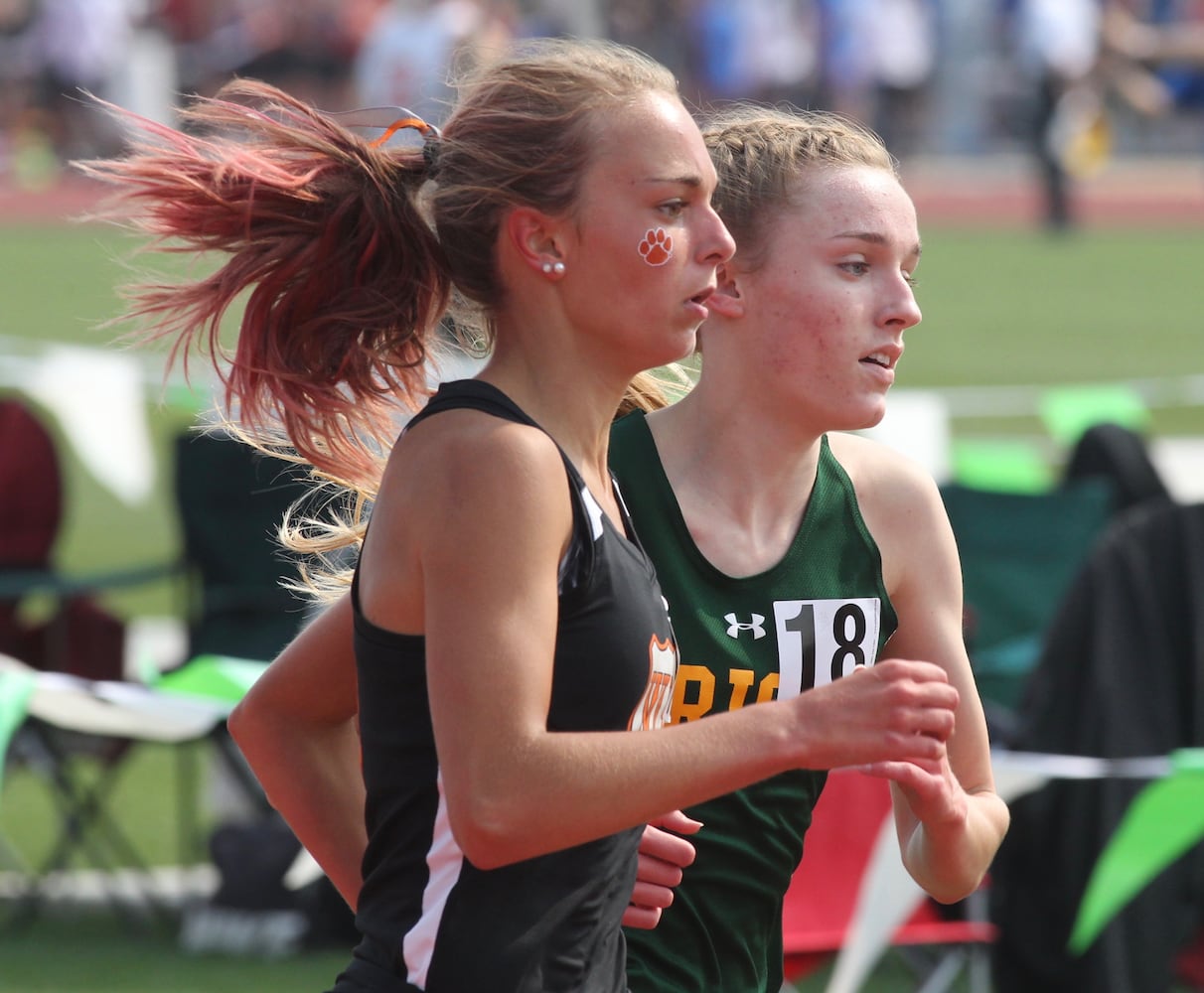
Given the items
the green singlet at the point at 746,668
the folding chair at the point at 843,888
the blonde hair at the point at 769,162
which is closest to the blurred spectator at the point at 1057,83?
the folding chair at the point at 843,888

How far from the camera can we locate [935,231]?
25.4 meters

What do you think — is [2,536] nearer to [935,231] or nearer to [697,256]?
[697,256]

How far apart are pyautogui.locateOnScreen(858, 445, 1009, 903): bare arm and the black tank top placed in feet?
1.55

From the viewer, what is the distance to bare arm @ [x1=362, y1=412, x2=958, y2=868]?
1835mm

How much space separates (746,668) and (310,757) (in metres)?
0.49

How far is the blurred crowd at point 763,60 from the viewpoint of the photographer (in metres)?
27.0

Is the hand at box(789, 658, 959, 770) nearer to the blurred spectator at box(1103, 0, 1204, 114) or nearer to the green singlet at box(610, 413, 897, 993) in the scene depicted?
the green singlet at box(610, 413, 897, 993)

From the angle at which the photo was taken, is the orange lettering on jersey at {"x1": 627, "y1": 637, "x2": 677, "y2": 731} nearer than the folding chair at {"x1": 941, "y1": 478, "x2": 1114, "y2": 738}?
Yes

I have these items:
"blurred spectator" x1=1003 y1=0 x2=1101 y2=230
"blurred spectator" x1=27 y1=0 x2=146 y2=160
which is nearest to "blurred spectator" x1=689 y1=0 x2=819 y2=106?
"blurred spectator" x1=1003 y1=0 x2=1101 y2=230

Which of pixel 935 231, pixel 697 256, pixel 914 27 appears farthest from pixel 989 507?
pixel 914 27

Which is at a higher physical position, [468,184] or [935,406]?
[468,184]

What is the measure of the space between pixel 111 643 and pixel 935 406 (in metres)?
2.84

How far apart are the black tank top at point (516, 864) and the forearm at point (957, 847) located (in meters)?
0.41

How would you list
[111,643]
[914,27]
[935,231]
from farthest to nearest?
[914,27]
[935,231]
[111,643]
